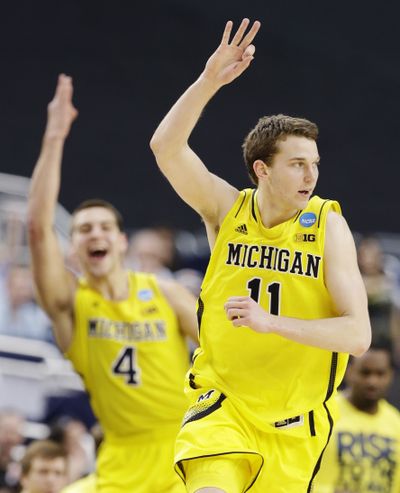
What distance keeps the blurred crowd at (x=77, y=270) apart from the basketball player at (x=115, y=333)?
1.17 meters

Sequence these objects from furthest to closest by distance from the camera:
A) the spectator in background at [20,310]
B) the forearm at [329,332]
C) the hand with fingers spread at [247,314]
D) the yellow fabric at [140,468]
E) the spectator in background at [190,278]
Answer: the spectator in background at [20,310] < the spectator in background at [190,278] < the yellow fabric at [140,468] < the forearm at [329,332] < the hand with fingers spread at [247,314]

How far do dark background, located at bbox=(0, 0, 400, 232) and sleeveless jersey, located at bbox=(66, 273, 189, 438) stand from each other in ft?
20.8

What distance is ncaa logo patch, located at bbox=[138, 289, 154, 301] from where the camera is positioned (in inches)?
304

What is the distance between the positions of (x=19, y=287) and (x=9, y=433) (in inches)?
81.4

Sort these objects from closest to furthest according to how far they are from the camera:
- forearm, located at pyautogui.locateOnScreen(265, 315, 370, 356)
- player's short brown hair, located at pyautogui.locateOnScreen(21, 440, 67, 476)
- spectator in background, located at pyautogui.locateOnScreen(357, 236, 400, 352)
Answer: forearm, located at pyautogui.locateOnScreen(265, 315, 370, 356) < player's short brown hair, located at pyautogui.locateOnScreen(21, 440, 67, 476) < spectator in background, located at pyautogui.locateOnScreen(357, 236, 400, 352)

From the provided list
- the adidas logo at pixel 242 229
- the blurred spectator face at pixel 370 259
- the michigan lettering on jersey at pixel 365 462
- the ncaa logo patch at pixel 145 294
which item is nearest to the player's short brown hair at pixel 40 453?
the ncaa logo patch at pixel 145 294

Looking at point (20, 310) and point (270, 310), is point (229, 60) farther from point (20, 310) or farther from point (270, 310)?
point (20, 310)

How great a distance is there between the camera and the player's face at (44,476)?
8.38 metres

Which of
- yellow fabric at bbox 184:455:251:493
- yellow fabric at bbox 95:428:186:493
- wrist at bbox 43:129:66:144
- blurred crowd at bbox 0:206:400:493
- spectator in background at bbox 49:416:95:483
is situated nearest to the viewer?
yellow fabric at bbox 184:455:251:493

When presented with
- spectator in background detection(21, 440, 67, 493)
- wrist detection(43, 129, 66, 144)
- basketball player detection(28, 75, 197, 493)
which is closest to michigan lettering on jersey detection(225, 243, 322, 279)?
basketball player detection(28, 75, 197, 493)

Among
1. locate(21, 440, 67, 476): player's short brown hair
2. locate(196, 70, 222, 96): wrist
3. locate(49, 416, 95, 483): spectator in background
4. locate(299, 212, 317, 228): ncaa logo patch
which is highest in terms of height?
locate(196, 70, 222, 96): wrist

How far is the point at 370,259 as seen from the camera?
450 inches

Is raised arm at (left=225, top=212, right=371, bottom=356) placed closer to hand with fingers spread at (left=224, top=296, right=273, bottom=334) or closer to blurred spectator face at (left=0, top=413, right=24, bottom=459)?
hand with fingers spread at (left=224, top=296, right=273, bottom=334)

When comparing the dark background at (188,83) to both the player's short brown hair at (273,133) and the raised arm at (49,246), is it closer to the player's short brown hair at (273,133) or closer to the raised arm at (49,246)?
the raised arm at (49,246)
